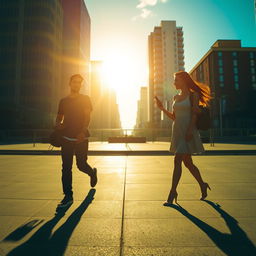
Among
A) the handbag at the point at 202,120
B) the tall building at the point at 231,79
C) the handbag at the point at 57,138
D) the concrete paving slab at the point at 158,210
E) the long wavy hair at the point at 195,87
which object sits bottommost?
the concrete paving slab at the point at 158,210

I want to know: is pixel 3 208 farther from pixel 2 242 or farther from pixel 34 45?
pixel 34 45

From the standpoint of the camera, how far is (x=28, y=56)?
6425cm

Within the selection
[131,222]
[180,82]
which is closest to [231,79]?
[180,82]

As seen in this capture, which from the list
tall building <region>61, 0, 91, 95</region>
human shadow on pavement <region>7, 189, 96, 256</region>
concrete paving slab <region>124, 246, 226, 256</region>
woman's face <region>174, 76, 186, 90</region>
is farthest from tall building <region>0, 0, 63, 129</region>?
concrete paving slab <region>124, 246, 226, 256</region>

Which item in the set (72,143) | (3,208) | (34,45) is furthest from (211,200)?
(34,45)

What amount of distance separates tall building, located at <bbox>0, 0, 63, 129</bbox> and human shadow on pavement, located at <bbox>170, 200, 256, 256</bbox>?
63.1 m

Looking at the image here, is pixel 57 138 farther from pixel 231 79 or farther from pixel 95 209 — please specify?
pixel 231 79

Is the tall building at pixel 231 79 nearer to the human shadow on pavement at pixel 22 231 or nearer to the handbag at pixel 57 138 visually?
the handbag at pixel 57 138

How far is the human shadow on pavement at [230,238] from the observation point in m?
1.55

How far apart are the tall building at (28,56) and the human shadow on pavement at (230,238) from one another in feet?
207

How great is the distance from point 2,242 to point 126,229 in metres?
1.12

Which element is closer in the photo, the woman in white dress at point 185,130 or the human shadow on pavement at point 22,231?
the human shadow on pavement at point 22,231

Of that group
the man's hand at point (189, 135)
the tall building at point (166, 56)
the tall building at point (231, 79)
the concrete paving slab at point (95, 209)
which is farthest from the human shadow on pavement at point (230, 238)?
the tall building at point (166, 56)

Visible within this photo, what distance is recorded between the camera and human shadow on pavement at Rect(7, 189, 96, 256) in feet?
5.10
